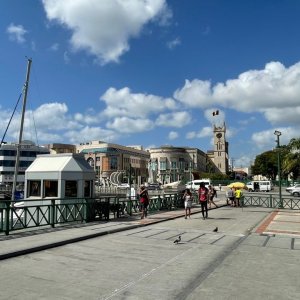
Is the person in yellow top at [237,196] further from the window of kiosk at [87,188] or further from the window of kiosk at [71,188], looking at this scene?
the window of kiosk at [71,188]

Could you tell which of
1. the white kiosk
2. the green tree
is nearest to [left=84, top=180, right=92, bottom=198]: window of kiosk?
the white kiosk

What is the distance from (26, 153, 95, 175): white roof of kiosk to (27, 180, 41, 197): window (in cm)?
56

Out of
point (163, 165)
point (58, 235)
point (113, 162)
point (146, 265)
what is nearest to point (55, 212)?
point (58, 235)

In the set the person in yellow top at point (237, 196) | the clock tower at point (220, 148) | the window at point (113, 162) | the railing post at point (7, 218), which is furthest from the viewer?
the clock tower at point (220, 148)

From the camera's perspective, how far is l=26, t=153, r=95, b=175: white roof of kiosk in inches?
771

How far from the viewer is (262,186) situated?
7425cm

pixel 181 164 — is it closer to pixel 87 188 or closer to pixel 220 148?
pixel 220 148

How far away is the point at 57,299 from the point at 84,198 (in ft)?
39.3

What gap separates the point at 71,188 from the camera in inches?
770

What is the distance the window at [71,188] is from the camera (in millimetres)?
19406

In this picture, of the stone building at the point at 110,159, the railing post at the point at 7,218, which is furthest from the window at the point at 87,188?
the stone building at the point at 110,159

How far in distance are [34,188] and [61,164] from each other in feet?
5.72

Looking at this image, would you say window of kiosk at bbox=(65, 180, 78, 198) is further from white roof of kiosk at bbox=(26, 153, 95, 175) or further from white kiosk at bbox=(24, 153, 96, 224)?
white roof of kiosk at bbox=(26, 153, 95, 175)

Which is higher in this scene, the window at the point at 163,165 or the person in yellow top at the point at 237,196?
the window at the point at 163,165
